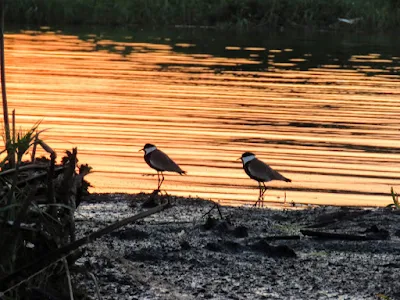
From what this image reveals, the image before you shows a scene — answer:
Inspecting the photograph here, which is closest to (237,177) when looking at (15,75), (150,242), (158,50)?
(150,242)

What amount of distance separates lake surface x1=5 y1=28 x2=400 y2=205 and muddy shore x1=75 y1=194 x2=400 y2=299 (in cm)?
276

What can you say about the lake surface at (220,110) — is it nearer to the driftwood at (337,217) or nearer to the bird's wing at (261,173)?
the bird's wing at (261,173)

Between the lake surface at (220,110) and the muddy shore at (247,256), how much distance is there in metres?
2.76

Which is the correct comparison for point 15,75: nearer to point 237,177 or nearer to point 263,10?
point 237,177

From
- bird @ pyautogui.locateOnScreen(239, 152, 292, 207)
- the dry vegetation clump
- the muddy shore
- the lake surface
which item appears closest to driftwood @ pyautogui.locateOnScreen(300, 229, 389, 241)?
the muddy shore

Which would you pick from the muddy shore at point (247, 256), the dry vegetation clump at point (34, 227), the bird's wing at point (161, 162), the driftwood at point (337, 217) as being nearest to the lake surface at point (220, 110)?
the bird's wing at point (161, 162)

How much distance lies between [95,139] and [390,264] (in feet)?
30.1

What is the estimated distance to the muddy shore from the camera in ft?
23.3

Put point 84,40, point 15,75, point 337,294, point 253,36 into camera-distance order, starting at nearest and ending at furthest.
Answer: point 337,294, point 15,75, point 84,40, point 253,36

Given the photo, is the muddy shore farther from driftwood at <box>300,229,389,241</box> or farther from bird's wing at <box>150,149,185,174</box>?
bird's wing at <box>150,149,185,174</box>

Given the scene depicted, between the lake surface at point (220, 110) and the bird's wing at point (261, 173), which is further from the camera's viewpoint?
the lake surface at point (220, 110)

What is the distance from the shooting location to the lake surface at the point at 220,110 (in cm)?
1374

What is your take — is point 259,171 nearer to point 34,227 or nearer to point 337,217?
point 337,217

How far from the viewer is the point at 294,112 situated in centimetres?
2081
